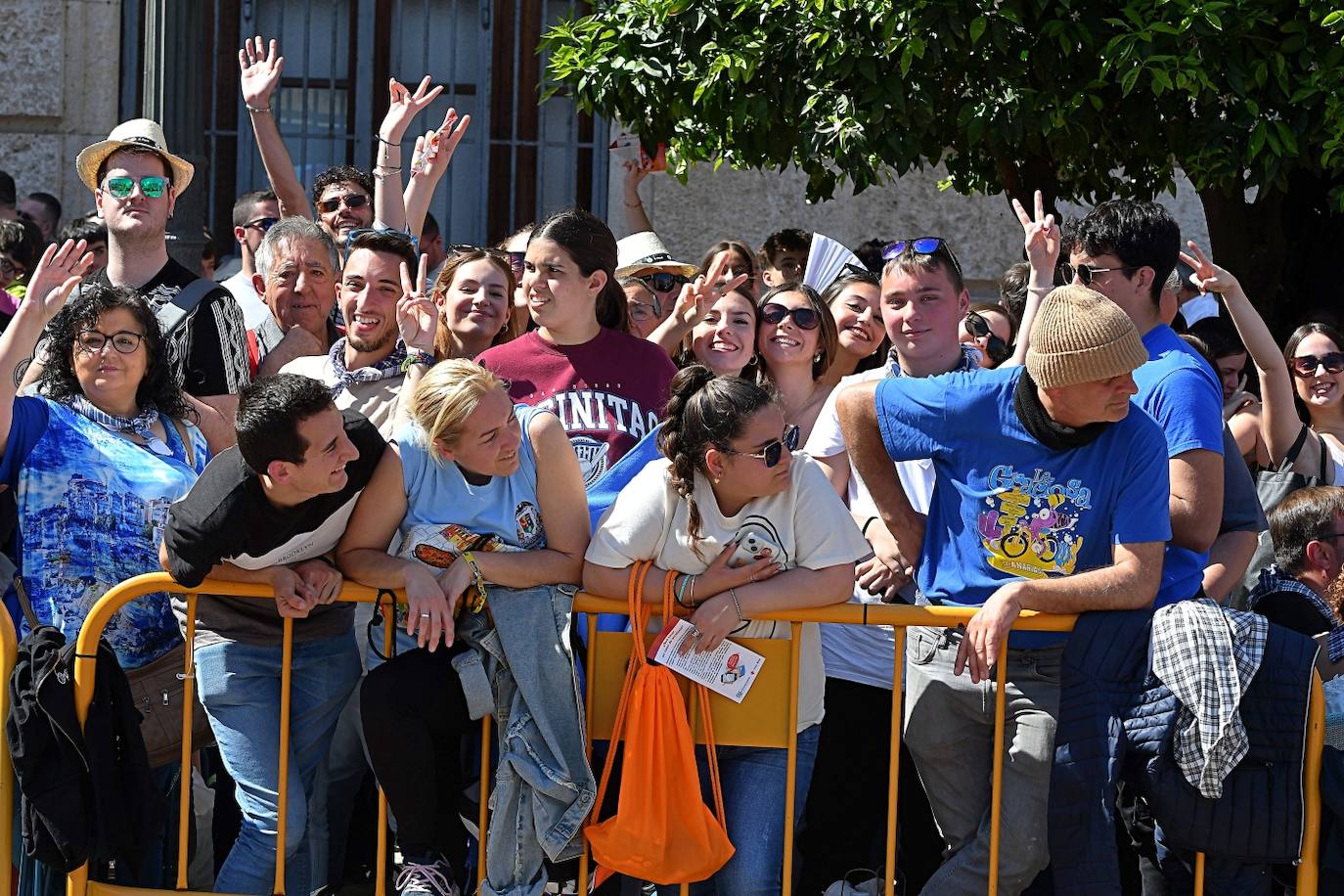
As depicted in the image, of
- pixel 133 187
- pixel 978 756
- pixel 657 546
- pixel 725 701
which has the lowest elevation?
Result: pixel 978 756

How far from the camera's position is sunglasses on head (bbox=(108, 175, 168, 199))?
17.9 ft

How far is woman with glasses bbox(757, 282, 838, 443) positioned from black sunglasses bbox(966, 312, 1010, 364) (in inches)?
26.8

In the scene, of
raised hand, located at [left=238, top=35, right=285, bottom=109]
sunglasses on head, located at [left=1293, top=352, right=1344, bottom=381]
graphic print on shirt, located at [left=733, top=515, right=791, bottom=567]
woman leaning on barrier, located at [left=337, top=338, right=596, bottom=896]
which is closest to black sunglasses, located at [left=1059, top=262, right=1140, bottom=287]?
graphic print on shirt, located at [left=733, top=515, right=791, bottom=567]

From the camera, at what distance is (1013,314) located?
595 centimetres

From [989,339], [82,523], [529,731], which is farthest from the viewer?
[989,339]

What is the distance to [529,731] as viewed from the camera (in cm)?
399

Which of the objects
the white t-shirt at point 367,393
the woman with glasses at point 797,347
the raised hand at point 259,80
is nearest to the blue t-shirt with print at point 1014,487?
the woman with glasses at point 797,347

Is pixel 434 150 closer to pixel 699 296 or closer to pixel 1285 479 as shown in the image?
pixel 699 296

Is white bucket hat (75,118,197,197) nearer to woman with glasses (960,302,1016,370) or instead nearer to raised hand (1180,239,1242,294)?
woman with glasses (960,302,1016,370)

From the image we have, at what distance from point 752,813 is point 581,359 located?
149cm

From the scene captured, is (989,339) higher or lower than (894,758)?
higher

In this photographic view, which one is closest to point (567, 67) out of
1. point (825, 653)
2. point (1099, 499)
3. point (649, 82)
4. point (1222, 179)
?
point (649, 82)

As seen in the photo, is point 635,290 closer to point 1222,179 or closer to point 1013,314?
point 1013,314

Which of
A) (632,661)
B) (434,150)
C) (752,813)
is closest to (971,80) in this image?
(434,150)
